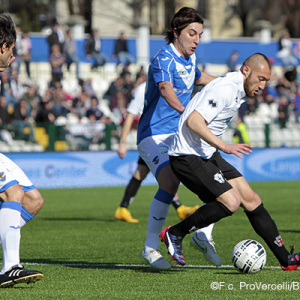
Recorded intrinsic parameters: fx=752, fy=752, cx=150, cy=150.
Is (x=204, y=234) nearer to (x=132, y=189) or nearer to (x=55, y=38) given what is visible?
(x=132, y=189)

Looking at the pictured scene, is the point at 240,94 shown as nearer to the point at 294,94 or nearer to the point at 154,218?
the point at 154,218

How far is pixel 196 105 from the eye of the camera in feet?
21.6

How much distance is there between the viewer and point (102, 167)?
2109 cm

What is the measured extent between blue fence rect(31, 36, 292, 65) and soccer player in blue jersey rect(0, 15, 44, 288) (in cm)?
2392

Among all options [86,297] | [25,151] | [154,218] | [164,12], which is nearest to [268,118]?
[25,151]

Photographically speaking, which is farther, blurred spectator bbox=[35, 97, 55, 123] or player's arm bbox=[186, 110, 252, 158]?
blurred spectator bbox=[35, 97, 55, 123]

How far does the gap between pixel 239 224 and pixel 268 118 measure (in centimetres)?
1504

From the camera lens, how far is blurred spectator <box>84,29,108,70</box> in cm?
2817

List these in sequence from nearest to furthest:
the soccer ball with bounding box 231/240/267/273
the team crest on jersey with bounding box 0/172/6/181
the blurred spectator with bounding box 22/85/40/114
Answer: the team crest on jersey with bounding box 0/172/6/181 → the soccer ball with bounding box 231/240/267/273 → the blurred spectator with bounding box 22/85/40/114

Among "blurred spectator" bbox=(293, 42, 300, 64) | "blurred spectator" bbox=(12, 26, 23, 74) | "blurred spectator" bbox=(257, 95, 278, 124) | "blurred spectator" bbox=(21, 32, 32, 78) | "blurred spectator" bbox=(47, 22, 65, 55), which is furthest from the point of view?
"blurred spectator" bbox=(293, 42, 300, 64)

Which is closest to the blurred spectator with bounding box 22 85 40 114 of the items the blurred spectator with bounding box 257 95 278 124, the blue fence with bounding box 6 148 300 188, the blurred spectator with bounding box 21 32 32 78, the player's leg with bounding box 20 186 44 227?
the blurred spectator with bounding box 21 32 32 78

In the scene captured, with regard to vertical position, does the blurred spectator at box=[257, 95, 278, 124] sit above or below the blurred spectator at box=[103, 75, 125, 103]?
below

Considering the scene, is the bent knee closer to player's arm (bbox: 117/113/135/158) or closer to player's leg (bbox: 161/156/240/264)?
player's leg (bbox: 161/156/240/264)

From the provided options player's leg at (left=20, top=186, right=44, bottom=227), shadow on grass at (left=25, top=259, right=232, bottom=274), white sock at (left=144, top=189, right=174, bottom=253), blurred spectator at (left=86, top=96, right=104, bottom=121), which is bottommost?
blurred spectator at (left=86, top=96, right=104, bottom=121)
